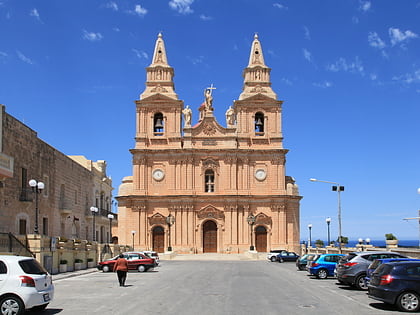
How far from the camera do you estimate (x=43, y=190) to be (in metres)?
35.5

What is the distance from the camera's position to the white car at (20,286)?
12.7m

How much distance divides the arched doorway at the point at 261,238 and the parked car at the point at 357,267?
39.4 m

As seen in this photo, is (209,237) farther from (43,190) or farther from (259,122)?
(43,190)

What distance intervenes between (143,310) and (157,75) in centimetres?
5083

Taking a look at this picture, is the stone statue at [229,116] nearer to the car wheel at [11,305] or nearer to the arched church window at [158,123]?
the arched church window at [158,123]

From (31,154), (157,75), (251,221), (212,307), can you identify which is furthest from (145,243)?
(212,307)

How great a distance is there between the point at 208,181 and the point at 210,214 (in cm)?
379

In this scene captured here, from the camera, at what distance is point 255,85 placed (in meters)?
62.8

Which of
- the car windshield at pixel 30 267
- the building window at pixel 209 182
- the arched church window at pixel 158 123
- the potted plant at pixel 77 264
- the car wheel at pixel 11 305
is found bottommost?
the potted plant at pixel 77 264

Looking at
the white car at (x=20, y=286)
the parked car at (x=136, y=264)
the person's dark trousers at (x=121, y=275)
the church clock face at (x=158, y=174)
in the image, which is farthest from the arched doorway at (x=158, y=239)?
the white car at (x=20, y=286)

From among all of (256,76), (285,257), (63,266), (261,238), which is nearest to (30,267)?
(63,266)

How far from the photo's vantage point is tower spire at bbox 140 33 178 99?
205 feet

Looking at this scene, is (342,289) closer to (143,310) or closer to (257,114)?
(143,310)

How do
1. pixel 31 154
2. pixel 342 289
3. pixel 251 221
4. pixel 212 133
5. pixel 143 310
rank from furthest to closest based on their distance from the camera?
pixel 212 133
pixel 251 221
pixel 31 154
pixel 342 289
pixel 143 310
